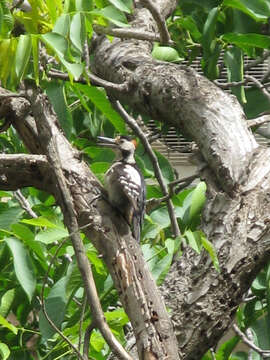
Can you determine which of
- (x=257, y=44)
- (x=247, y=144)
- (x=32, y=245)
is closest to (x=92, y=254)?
(x=32, y=245)

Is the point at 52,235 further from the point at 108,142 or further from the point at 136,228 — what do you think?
the point at 108,142

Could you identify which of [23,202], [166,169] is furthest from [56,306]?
[166,169]

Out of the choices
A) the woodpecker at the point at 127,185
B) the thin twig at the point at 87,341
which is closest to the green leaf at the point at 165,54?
the woodpecker at the point at 127,185

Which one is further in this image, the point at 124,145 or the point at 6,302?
the point at 124,145

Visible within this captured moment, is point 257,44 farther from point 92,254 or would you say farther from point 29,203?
point 29,203

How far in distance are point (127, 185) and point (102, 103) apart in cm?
31

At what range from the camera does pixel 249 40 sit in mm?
3160

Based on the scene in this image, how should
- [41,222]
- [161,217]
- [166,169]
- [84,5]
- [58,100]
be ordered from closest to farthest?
[84,5] < [41,222] < [58,100] < [161,217] < [166,169]

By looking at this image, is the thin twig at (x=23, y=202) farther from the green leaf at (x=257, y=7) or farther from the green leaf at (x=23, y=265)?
the green leaf at (x=257, y=7)

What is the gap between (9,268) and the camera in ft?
12.1

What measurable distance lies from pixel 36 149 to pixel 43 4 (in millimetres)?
449

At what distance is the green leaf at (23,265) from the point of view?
2.98 meters

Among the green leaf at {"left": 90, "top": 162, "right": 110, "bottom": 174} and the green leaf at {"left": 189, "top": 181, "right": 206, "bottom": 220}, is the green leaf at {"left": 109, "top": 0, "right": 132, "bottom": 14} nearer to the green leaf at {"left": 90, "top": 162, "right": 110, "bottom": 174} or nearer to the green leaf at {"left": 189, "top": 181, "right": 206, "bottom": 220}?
the green leaf at {"left": 189, "top": 181, "right": 206, "bottom": 220}

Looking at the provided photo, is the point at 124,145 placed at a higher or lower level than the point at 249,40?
lower
